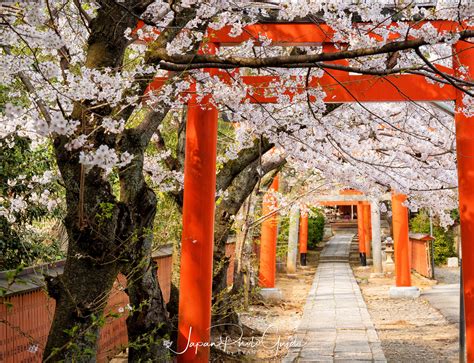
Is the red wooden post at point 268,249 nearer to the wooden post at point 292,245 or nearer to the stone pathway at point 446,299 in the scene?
the stone pathway at point 446,299

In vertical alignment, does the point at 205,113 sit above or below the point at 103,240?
above

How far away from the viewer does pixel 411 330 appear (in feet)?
34.7

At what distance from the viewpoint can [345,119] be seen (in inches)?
339

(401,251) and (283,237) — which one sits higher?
(283,237)

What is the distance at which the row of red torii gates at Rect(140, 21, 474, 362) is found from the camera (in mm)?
6316

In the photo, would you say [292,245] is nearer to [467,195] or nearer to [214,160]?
[467,195]

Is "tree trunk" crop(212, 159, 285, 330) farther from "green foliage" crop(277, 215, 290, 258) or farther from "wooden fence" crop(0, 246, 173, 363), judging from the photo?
"green foliage" crop(277, 215, 290, 258)

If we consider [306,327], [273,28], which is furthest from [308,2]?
[306,327]

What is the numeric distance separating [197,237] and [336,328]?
4648 millimetres

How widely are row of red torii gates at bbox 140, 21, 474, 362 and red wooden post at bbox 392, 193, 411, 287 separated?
819 cm

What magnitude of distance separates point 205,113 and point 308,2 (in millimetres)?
1508

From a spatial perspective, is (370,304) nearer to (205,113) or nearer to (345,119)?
(345,119)

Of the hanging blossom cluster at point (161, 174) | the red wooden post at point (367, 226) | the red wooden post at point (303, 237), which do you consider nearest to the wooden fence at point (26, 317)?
the hanging blossom cluster at point (161, 174)

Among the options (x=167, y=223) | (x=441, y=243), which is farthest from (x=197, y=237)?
(x=441, y=243)
